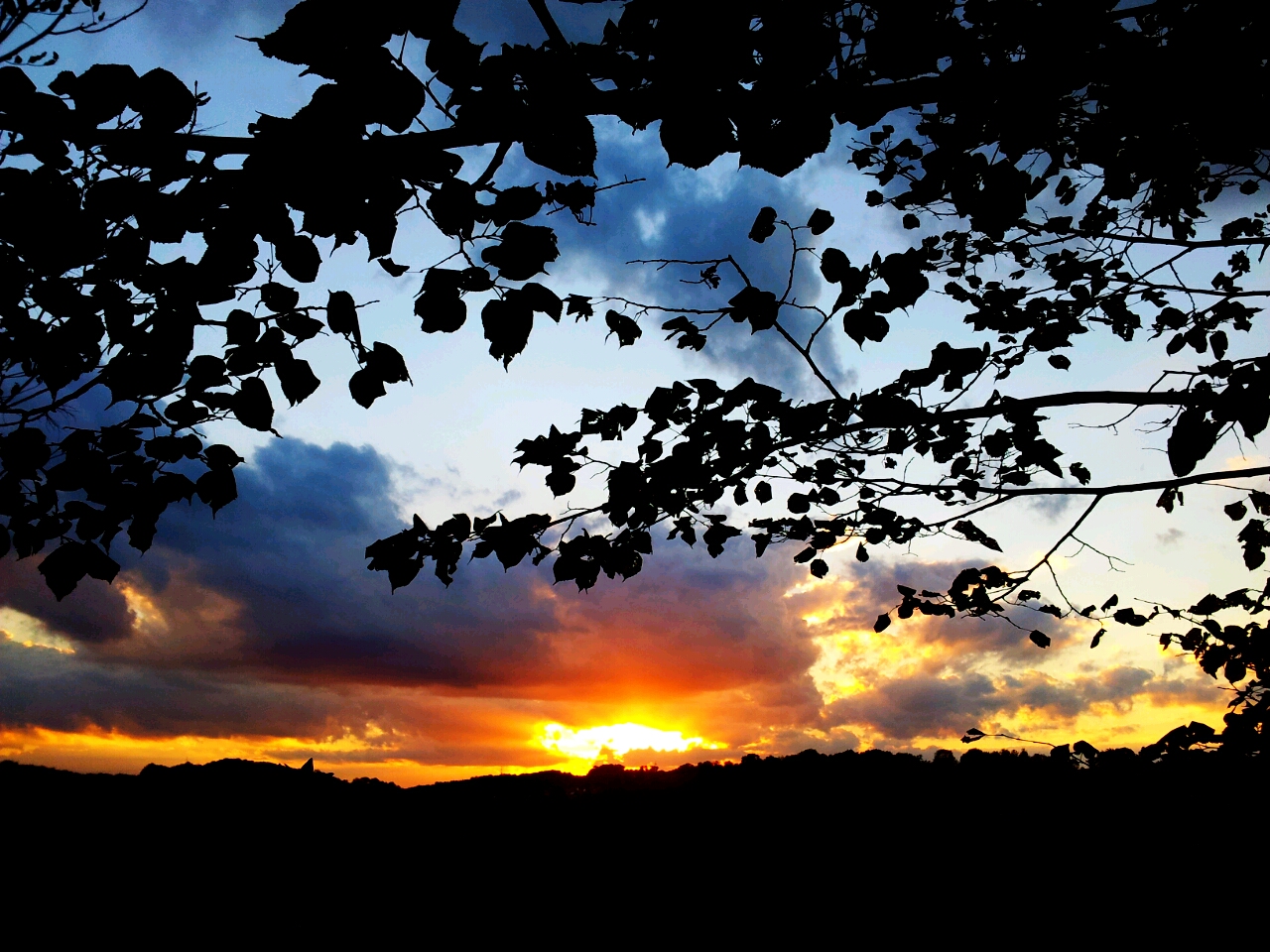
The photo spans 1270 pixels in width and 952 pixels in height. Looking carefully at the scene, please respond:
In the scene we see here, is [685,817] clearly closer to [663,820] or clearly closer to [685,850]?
[663,820]

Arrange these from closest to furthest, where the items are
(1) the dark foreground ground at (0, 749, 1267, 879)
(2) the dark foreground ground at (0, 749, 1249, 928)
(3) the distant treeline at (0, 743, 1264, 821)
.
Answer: (2) the dark foreground ground at (0, 749, 1249, 928) < (1) the dark foreground ground at (0, 749, 1267, 879) < (3) the distant treeline at (0, 743, 1264, 821)

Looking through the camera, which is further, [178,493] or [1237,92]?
[178,493]

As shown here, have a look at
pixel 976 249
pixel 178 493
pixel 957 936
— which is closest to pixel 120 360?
pixel 178 493

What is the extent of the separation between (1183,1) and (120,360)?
3531 millimetres

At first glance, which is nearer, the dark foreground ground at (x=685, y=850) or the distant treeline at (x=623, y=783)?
the dark foreground ground at (x=685, y=850)

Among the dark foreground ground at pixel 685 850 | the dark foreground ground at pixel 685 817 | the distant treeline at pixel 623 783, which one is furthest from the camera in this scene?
the distant treeline at pixel 623 783

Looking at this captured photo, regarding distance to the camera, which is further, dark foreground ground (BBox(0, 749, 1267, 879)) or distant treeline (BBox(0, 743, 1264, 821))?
distant treeline (BBox(0, 743, 1264, 821))

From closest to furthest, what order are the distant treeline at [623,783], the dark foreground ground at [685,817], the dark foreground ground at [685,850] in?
the dark foreground ground at [685,850], the dark foreground ground at [685,817], the distant treeline at [623,783]

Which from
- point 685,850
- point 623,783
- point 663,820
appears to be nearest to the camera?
point 685,850

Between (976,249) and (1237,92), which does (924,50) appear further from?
(976,249)

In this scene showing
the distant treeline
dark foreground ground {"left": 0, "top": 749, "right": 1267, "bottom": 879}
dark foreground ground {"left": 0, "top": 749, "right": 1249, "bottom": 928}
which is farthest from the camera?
the distant treeline

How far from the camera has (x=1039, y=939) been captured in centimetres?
355

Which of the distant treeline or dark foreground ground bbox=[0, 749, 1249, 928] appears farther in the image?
the distant treeline

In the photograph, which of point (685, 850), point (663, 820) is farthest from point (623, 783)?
point (685, 850)
